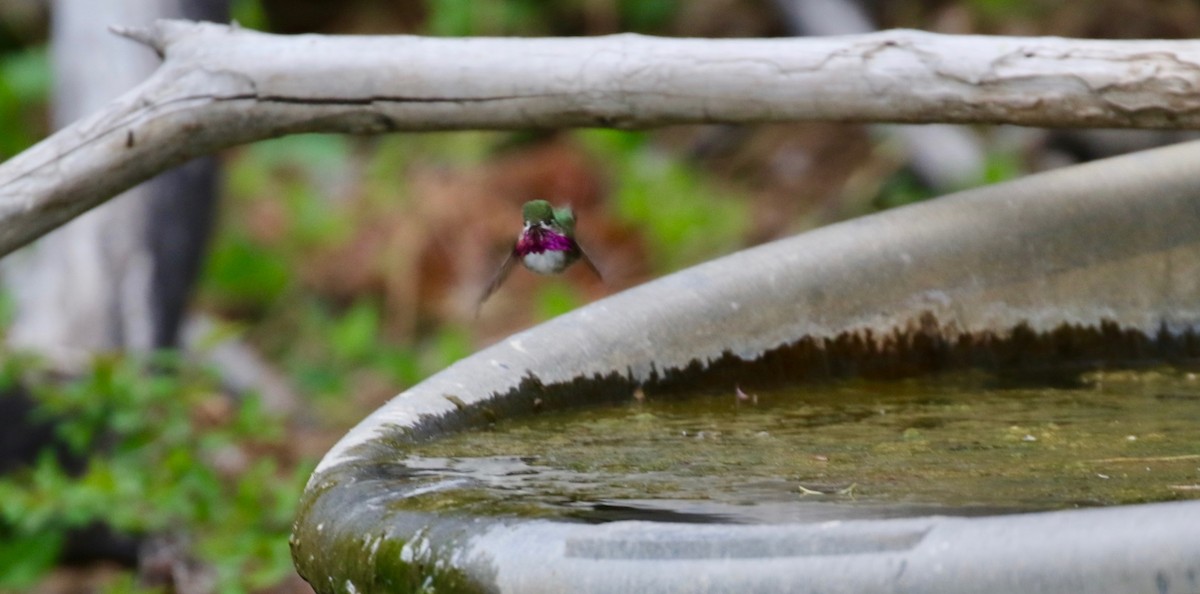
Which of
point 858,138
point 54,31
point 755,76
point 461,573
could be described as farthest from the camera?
point 858,138

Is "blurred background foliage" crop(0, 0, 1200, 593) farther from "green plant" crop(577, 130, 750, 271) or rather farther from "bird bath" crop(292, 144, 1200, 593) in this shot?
"bird bath" crop(292, 144, 1200, 593)

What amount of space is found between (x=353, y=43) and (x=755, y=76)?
672 mm

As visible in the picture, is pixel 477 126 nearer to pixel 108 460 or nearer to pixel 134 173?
pixel 134 173

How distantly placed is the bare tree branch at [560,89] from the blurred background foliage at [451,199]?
195 cm

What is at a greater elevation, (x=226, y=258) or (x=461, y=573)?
(x=226, y=258)

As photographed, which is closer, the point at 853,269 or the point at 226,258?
the point at 853,269

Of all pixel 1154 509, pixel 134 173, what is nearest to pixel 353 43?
pixel 134 173

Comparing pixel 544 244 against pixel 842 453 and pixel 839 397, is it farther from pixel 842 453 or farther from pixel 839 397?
pixel 842 453

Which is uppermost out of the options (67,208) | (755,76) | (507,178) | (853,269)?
(507,178)

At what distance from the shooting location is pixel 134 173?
2.44 m

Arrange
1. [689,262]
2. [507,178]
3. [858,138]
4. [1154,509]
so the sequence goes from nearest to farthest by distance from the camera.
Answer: [1154,509] < [689,262] < [507,178] < [858,138]

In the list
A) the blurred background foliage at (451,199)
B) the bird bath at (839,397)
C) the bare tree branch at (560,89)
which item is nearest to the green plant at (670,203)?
the blurred background foliage at (451,199)

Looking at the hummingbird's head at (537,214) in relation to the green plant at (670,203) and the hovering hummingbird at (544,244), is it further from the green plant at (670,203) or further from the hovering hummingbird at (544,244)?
the green plant at (670,203)

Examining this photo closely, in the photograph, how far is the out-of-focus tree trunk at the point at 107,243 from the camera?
4098mm
